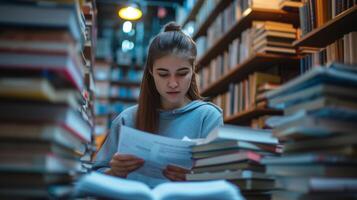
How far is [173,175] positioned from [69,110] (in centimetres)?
51

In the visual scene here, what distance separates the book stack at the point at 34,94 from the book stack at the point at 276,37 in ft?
6.82

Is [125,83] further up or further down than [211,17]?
further up

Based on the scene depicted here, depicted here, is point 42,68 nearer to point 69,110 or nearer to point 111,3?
point 69,110

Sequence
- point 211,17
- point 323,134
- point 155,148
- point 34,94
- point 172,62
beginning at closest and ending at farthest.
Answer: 1. point 34,94
2. point 323,134
3. point 155,148
4. point 172,62
5. point 211,17

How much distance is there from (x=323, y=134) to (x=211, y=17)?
10.9 feet

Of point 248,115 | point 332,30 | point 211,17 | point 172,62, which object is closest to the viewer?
point 172,62

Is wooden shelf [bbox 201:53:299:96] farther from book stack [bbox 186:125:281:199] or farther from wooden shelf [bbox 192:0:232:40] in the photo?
book stack [bbox 186:125:281:199]

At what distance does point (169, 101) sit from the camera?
5.43ft

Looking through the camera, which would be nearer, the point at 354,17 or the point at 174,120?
the point at 174,120

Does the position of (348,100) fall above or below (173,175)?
above

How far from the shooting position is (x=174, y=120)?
165 centimetres

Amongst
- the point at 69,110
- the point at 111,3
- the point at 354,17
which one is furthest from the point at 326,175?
the point at 111,3

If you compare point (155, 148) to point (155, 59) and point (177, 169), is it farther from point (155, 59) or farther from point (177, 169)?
point (155, 59)

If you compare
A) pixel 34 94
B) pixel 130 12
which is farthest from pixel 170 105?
pixel 130 12
